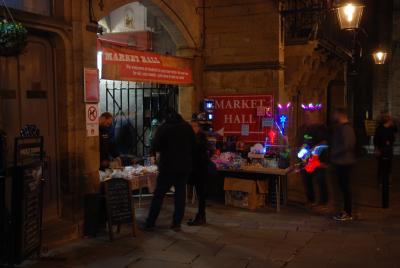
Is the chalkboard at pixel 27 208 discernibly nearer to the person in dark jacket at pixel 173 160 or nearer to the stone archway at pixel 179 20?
the person in dark jacket at pixel 173 160

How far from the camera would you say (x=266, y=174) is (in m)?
8.56

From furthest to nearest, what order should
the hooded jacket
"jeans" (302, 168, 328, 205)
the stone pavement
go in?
"jeans" (302, 168, 328, 205) → the hooded jacket → the stone pavement

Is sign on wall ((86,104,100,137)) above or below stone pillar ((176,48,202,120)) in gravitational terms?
below

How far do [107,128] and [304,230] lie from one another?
359 centimetres

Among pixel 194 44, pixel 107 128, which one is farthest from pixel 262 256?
pixel 194 44

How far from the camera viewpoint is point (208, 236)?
6.76m

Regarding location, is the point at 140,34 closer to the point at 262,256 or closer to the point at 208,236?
the point at 208,236

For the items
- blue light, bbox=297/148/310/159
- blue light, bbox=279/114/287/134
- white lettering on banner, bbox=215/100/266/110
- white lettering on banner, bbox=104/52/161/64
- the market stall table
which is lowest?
the market stall table

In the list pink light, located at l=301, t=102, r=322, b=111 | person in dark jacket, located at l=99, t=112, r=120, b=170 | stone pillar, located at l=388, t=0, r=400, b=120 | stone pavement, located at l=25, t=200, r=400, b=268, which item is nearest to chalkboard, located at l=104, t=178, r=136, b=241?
stone pavement, located at l=25, t=200, r=400, b=268

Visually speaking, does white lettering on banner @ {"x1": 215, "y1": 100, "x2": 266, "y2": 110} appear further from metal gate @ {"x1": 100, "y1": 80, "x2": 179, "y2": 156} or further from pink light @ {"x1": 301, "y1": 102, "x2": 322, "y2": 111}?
pink light @ {"x1": 301, "y1": 102, "x2": 322, "y2": 111}

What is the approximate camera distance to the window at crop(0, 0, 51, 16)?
6020mm

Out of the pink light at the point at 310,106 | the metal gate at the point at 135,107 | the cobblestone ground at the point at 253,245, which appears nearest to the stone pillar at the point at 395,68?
the pink light at the point at 310,106

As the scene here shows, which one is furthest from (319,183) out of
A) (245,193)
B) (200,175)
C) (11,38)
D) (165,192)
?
(11,38)

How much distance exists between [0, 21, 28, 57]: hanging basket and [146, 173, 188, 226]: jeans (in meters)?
2.74
